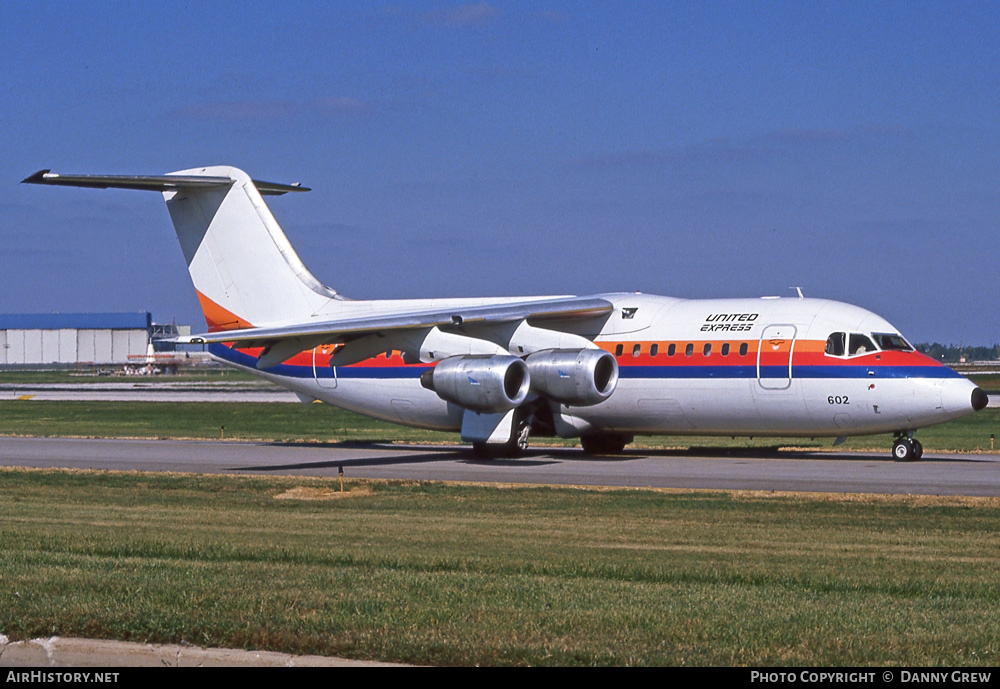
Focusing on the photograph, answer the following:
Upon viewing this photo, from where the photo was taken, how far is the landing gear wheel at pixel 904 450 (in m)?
25.8

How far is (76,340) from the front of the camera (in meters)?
164

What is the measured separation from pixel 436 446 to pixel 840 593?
24185 mm

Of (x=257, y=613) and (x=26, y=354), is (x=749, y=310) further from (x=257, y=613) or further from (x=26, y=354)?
(x=26, y=354)

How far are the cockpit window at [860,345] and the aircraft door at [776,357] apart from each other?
3.86 ft

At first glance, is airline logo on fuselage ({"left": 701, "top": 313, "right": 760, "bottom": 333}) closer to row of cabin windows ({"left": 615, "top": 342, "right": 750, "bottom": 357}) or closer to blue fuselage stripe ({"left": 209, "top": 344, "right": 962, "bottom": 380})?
row of cabin windows ({"left": 615, "top": 342, "right": 750, "bottom": 357})

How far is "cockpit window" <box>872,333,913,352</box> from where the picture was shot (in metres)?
25.4

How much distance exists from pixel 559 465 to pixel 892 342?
729 cm

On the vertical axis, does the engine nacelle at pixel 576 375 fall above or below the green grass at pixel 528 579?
above

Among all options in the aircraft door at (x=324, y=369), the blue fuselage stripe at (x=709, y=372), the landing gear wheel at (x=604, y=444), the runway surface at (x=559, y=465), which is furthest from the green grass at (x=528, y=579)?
the aircraft door at (x=324, y=369)

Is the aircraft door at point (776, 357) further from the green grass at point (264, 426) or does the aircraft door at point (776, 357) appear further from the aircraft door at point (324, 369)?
the aircraft door at point (324, 369)

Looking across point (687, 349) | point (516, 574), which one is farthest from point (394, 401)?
point (516, 574)

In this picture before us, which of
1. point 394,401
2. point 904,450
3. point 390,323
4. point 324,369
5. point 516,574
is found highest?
point 390,323

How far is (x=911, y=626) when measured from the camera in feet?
28.0

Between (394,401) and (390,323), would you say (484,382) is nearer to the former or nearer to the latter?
(390,323)
